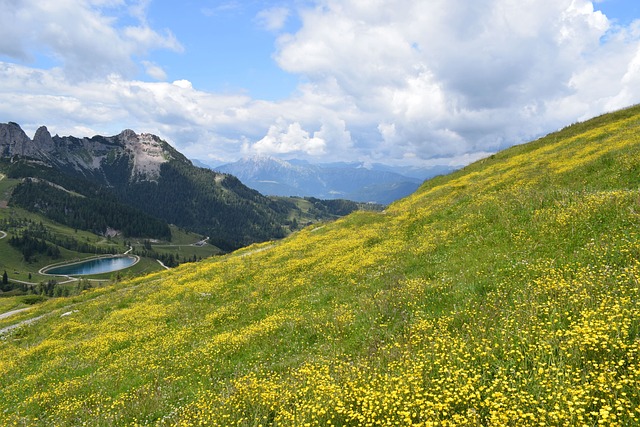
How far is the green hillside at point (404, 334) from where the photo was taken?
8.05m

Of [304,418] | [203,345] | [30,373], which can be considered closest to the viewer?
[304,418]

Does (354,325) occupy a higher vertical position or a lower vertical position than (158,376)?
higher

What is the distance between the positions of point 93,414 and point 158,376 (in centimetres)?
278

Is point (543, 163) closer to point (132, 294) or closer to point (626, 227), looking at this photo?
point (626, 227)

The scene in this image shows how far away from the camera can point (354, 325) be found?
51.3 ft

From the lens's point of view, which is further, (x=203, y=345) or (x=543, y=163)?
(x=543, y=163)

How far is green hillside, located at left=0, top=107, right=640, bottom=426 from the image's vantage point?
8.05m

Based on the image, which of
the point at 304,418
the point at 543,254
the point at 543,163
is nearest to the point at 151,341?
the point at 304,418

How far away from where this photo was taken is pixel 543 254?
15875mm

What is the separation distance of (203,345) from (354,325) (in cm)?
868

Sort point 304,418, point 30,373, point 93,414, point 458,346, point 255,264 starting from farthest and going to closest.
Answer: point 255,264, point 30,373, point 93,414, point 458,346, point 304,418

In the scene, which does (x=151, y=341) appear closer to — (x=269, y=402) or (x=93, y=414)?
(x=93, y=414)

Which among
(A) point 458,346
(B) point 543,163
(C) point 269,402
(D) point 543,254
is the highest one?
(B) point 543,163

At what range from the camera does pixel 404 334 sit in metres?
13.0
